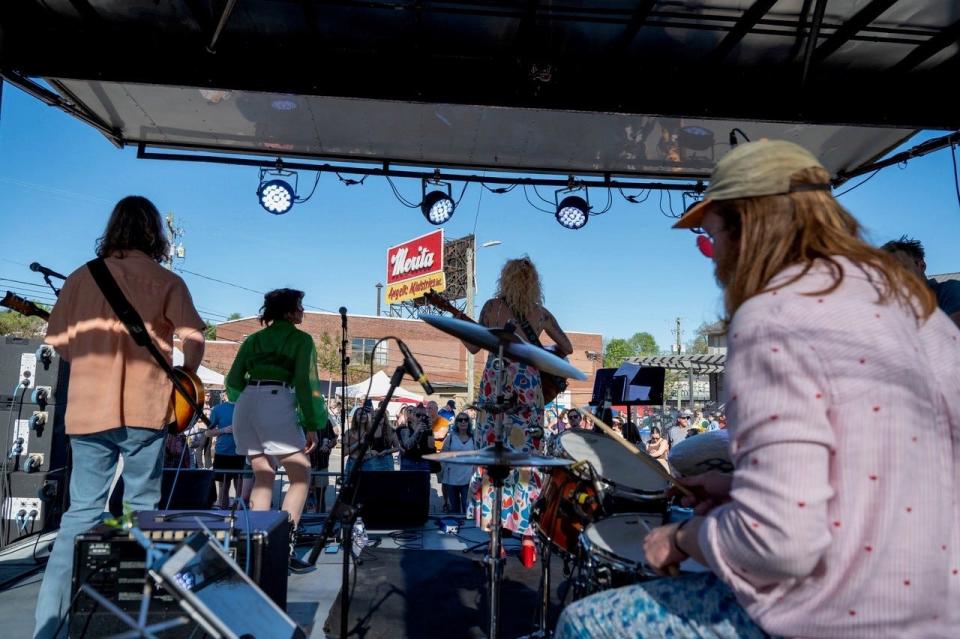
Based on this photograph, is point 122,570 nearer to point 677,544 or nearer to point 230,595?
point 230,595

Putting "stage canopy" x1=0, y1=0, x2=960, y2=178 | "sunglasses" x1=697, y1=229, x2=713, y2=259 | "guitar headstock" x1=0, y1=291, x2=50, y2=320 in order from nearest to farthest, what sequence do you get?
1. "sunglasses" x1=697, y1=229, x2=713, y2=259
2. "guitar headstock" x1=0, y1=291, x2=50, y2=320
3. "stage canopy" x1=0, y1=0, x2=960, y2=178

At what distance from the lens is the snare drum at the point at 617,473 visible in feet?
9.51

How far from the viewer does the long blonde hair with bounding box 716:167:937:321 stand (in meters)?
1.42

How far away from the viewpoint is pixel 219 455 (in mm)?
8922

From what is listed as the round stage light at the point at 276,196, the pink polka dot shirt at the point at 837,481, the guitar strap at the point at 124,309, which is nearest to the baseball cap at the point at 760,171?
the pink polka dot shirt at the point at 837,481

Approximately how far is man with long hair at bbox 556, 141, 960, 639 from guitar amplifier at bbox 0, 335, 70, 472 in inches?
248

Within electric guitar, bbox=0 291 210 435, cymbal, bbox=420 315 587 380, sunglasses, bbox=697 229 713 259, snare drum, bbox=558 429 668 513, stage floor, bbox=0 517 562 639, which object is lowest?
stage floor, bbox=0 517 562 639

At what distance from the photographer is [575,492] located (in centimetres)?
321

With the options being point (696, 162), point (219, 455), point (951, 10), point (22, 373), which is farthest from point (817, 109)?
point (219, 455)

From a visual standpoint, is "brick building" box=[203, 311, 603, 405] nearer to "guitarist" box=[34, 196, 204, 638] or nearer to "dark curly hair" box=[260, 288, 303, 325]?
"dark curly hair" box=[260, 288, 303, 325]

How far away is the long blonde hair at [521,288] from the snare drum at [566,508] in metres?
2.30

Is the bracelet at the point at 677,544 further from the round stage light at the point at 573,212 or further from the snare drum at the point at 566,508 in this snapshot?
the round stage light at the point at 573,212

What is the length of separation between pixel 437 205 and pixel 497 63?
8.09 ft

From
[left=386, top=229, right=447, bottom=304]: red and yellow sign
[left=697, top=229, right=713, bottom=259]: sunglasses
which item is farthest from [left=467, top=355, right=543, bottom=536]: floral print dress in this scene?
[left=386, top=229, right=447, bottom=304]: red and yellow sign
